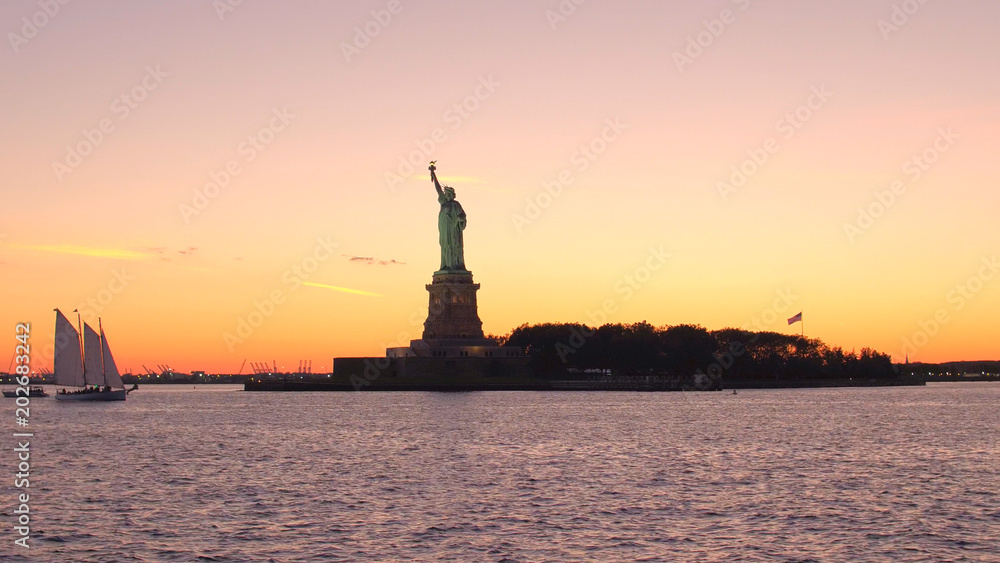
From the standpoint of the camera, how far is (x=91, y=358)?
124 meters

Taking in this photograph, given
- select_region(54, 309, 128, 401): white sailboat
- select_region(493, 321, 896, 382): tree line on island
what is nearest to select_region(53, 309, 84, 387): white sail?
select_region(54, 309, 128, 401): white sailboat

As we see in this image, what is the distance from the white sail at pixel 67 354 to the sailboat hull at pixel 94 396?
A: 7.22 metres

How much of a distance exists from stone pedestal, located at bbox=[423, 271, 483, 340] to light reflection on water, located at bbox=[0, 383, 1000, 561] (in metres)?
65.8

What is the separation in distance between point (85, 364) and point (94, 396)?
860cm

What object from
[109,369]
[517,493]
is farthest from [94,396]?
[517,493]

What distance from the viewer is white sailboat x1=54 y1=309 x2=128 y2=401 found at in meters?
115

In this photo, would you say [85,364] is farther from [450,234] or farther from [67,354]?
[450,234]

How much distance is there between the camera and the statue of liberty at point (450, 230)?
15050cm

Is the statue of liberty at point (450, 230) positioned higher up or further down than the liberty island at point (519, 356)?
higher up

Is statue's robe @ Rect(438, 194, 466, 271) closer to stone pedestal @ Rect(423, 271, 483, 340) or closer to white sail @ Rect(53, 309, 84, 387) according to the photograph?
stone pedestal @ Rect(423, 271, 483, 340)

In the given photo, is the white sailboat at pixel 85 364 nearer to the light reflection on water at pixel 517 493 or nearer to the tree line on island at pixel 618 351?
the light reflection on water at pixel 517 493

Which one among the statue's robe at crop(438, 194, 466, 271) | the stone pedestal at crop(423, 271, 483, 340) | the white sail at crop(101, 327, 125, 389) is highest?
the statue's robe at crop(438, 194, 466, 271)

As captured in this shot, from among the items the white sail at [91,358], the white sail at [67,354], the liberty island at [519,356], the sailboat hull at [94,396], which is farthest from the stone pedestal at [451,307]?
the white sail at [67,354]

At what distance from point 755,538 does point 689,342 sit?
155499 mm
